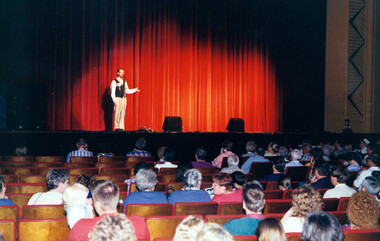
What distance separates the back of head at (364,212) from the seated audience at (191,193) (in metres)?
1.37

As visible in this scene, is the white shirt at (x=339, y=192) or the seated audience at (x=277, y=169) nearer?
the white shirt at (x=339, y=192)

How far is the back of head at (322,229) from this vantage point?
7.69ft

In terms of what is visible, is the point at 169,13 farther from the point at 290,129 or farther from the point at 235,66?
the point at 290,129

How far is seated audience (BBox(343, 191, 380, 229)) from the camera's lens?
3.12 metres

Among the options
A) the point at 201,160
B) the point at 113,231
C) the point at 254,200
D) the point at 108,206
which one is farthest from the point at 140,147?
the point at 113,231

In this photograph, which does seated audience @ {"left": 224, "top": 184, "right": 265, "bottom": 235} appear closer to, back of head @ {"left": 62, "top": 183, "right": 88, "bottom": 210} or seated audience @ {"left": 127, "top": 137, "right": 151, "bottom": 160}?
back of head @ {"left": 62, "top": 183, "right": 88, "bottom": 210}

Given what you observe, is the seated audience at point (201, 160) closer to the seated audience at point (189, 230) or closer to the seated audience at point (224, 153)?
the seated audience at point (224, 153)

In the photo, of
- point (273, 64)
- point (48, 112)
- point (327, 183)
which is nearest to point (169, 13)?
point (273, 64)

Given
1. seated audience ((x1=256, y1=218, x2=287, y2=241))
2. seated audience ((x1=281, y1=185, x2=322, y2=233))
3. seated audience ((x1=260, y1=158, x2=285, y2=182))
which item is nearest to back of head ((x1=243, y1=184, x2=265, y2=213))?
seated audience ((x1=281, y1=185, x2=322, y2=233))

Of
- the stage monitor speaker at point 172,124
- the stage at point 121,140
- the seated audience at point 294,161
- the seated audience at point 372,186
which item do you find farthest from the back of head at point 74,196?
the stage monitor speaker at point 172,124

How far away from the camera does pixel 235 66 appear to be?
45.8ft

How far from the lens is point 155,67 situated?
1305 cm

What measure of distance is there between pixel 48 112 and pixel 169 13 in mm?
4602

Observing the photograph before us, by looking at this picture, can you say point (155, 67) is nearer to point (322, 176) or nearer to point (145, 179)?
point (322, 176)
